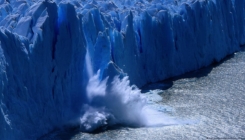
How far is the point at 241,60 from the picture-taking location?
12484mm

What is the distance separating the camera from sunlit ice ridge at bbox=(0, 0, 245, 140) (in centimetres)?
675

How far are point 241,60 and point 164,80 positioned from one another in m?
2.80

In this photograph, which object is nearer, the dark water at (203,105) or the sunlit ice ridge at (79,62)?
the sunlit ice ridge at (79,62)

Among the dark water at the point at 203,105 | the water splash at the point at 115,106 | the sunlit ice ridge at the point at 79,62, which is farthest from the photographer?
the water splash at the point at 115,106

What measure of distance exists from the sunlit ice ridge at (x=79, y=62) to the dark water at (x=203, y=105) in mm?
355

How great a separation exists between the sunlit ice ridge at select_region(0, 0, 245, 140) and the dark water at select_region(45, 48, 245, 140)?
355mm

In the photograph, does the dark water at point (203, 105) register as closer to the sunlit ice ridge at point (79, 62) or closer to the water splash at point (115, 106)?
the water splash at point (115, 106)

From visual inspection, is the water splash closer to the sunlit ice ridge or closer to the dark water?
the sunlit ice ridge

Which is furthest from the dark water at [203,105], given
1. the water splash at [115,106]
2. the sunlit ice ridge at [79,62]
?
the sunlit ice ridge at [79,62]

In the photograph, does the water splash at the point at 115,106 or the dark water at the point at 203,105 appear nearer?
the dark water at the point at 203,105

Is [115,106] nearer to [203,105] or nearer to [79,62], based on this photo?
[79,62]

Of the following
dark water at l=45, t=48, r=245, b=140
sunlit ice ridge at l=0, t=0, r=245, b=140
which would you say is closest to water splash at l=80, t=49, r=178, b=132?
sunlit ice ridge at l=0, t=0, r=245, b=140

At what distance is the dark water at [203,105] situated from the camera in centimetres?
740

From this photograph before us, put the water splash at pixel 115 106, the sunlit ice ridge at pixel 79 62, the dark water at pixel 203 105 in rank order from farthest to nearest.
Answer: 1. the water splash at pixel 115 106
2. the dark water at pixel 203 105
3. the sunlit ice ridge at pixel 79 62
